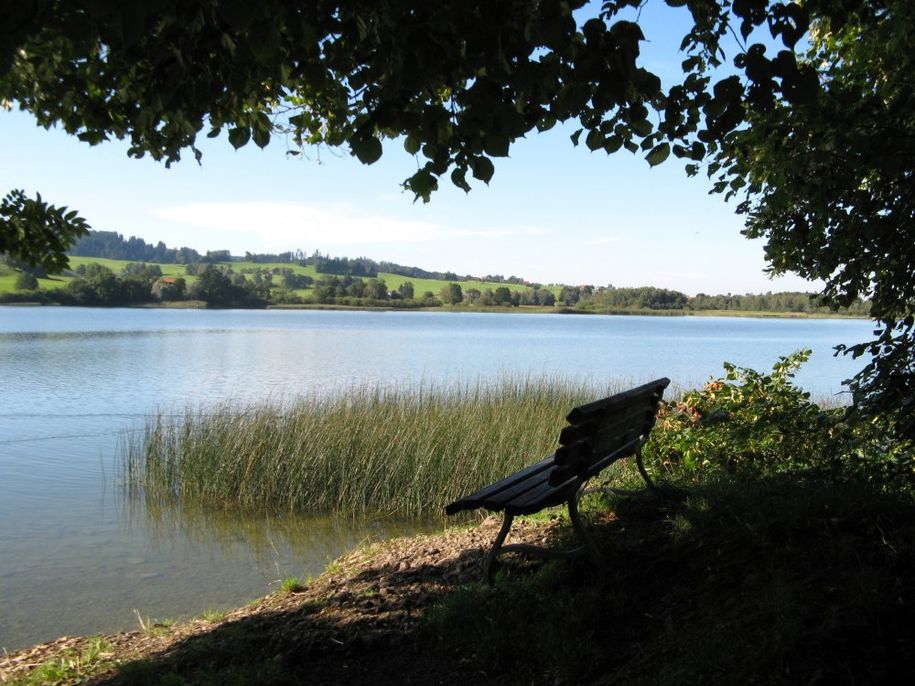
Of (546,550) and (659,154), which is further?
(546,550)

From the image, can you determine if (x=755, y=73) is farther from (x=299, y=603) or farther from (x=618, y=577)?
(x=299, y=603)

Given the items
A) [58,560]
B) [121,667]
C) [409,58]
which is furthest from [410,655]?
[58,560]

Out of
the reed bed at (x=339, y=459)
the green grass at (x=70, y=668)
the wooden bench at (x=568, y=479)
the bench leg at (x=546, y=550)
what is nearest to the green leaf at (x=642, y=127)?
the wooden bench at (x=568, y=479)

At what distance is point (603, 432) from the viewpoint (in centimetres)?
446

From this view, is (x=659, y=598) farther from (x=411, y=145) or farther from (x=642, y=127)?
(x=411, y=145)

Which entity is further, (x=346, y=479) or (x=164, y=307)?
(x=164, y=307)

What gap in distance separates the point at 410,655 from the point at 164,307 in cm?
9058

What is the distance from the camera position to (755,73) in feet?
10.2

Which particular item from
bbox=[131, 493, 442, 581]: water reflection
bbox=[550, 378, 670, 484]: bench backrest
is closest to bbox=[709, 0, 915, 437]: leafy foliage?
bbox=[550, 378, 670, 484]: bench backrest

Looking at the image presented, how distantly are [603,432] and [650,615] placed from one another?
3.65 feet

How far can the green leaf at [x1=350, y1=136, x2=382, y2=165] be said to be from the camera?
3.08m

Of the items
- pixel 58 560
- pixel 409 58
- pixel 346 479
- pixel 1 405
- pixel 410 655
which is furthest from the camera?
pixel 1 405

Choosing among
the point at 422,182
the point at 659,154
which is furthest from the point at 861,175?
the point at 422,182

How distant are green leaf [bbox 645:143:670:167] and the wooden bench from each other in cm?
128
